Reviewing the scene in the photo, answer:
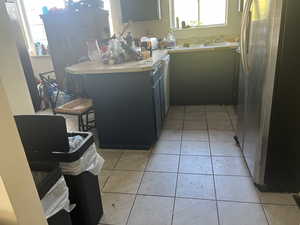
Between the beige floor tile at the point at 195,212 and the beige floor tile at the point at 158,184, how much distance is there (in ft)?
0.44

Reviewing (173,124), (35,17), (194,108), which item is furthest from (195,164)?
(35,17)

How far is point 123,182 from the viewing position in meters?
1.86

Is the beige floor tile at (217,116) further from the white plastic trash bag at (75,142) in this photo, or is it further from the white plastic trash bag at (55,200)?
the white plastic trash bag at (55,200)

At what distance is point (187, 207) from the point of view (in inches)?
61.0

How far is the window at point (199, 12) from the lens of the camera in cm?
379

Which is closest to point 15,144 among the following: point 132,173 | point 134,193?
point 134,193

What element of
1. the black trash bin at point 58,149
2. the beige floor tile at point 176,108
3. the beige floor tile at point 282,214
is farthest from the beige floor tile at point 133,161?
the beige floor tile at point 176,108

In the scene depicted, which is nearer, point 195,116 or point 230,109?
point 195,116

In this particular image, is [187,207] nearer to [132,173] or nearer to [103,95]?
[132,173]

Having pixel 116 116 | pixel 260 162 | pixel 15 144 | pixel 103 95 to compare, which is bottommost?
pixel 260 162

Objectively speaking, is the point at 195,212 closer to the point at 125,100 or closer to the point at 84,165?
the point at 84,165

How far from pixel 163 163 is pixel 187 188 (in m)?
0.40

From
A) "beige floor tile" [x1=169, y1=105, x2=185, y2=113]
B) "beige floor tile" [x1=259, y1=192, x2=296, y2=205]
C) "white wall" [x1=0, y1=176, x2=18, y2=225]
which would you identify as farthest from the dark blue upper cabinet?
"white wall" [x1=0, y1=176, x2=18, y2=225]

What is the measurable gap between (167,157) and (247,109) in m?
0.86
